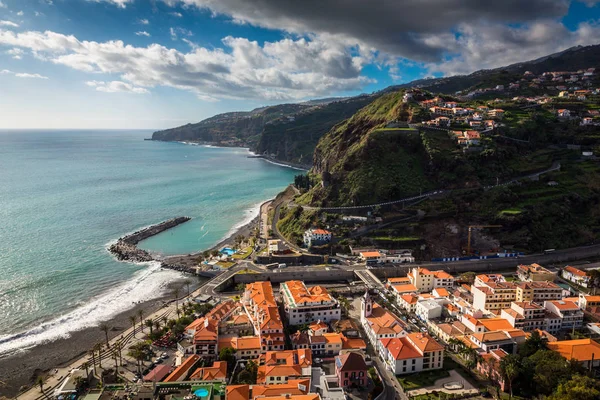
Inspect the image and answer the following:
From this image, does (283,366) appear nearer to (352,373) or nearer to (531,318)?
(352,373)

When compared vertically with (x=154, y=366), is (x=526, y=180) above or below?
above

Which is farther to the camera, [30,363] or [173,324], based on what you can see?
[173,324]

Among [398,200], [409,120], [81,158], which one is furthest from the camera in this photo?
[81,158]

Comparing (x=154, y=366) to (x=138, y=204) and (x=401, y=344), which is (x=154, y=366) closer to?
(x=401, y=344)

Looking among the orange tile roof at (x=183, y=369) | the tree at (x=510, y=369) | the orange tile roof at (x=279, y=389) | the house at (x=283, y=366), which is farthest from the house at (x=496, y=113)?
the orange tile roof at (x=183, y=369)

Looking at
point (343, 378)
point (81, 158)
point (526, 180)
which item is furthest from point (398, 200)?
point (81, 158)

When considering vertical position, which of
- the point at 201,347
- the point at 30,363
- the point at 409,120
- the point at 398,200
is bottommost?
the point at 30,363
